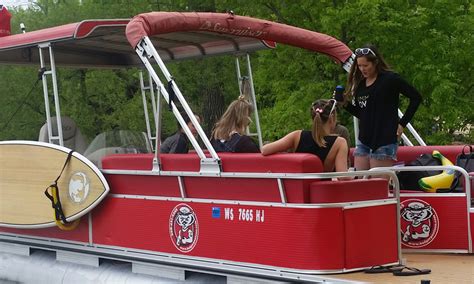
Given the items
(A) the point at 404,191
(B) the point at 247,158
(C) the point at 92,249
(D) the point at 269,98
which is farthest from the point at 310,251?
(D) the point at 269,98

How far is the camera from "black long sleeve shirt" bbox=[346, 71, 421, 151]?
617 centimetres

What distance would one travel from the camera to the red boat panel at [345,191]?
5246mm

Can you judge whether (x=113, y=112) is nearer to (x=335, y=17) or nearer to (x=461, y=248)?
(x=335, y=17)

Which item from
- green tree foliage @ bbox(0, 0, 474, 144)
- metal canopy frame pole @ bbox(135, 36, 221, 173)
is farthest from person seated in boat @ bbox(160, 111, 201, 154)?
green tree foliage @ bbox(0, 0, 474, 144)

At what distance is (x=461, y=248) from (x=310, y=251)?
166 cm

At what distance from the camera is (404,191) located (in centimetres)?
649

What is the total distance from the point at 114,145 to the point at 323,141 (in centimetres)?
321

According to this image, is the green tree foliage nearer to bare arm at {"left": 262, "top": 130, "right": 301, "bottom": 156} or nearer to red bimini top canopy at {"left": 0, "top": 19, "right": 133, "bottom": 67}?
red bimini top canopy at {"left": 0, "top": 19, "right": 133, "bottom": 67}

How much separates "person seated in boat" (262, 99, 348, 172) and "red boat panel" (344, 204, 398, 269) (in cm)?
42

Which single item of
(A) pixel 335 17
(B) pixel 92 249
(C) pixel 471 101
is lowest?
(B) pixel 92 249

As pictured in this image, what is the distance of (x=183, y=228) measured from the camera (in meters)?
6.16

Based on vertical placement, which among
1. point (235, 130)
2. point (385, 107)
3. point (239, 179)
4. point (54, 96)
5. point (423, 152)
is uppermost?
point (54, 96)

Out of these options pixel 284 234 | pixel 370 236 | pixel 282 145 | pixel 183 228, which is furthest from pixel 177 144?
pixel 370 236

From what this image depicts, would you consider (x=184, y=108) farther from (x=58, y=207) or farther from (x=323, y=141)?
(x=58, y=207)
